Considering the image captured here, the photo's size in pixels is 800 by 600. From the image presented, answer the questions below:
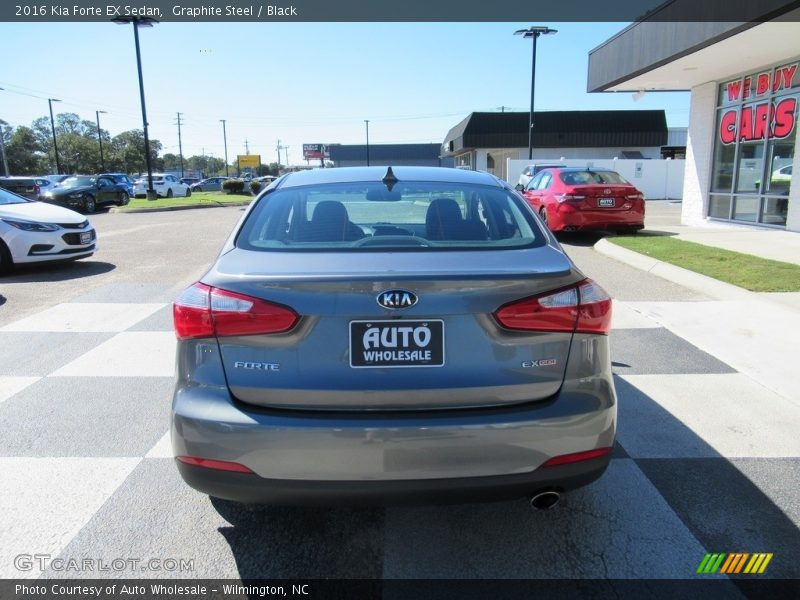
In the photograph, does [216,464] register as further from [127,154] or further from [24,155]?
[127,154]

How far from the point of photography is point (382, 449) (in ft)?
7.04

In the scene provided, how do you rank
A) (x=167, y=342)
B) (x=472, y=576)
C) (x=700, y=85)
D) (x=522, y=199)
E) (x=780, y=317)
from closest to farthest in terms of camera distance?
(x=472, y=576)
(x=522, y=199)
(x=167, y=342)
(x=780, y=317)
(x=700, y=85)

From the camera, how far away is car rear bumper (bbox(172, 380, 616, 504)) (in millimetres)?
2145

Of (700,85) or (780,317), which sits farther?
(700,85)

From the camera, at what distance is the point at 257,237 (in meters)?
2.81

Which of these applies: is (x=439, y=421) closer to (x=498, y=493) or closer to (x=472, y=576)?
(x=498, y=493)

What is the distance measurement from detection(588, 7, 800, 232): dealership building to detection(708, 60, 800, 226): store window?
2 cm

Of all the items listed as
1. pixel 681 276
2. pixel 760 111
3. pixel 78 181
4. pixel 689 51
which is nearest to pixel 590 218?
pixel 689 51

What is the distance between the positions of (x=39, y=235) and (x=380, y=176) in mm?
7573

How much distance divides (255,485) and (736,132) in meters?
15.3

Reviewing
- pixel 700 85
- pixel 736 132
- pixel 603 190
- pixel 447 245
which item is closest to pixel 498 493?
pixel 447 245

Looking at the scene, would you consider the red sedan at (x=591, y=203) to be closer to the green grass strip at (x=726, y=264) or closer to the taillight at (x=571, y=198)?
the taillight at (x=571, y=198)

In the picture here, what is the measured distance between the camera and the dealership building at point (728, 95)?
36.9 feet

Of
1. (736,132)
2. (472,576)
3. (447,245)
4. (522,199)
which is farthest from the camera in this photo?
(736,132)
